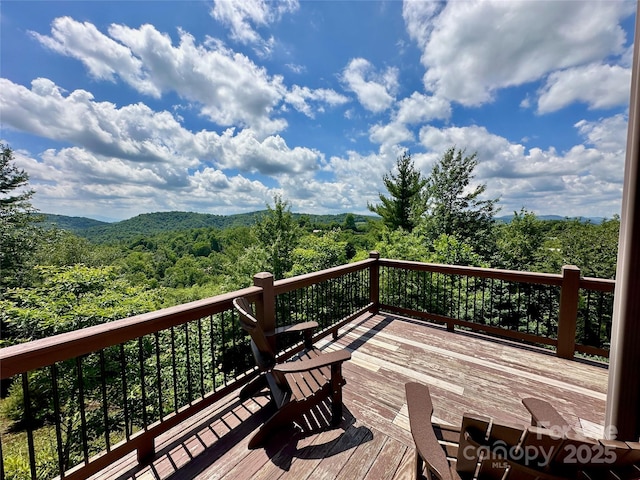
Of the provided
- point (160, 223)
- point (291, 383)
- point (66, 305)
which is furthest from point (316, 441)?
point (160, 223)

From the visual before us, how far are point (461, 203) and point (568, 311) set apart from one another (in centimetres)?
1219

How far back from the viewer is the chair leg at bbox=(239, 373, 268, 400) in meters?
2.36

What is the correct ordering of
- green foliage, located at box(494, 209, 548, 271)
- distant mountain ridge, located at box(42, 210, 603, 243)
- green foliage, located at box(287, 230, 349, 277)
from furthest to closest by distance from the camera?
distant mountain ridge, located at box(42, 210, 603, 243) → green foliage, located at box(494, 209, 548, 271) → green foliage, located at box(287, 230, 349, 277)

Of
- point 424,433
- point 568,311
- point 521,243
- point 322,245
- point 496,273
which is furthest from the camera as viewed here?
point 521,243

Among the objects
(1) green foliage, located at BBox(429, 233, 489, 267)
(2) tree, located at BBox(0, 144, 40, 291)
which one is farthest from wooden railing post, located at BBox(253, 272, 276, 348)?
(2) tree, located at BBox(0, 144, 40, 291)

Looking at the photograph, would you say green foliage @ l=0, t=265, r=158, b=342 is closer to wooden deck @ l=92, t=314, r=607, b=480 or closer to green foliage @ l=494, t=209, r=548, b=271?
wooden deck @ l=92, t=314, r=607, b=480

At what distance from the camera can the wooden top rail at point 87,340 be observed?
1194mm

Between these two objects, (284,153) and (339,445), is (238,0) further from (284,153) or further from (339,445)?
(284,153)

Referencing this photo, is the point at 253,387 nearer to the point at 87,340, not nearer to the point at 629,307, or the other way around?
the point at 87,340

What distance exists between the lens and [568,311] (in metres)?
2.93

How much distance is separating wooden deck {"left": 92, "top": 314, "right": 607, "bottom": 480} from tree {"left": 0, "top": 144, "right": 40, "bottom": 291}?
52.5 feet

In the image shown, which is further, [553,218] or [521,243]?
[553,218]

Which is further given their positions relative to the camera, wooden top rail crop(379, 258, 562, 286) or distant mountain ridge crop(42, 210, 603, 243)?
distant mountain ridge crop(42, 210, 603, 243)

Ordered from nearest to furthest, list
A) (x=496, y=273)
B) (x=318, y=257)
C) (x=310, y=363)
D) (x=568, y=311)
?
(x=310, y=363) < (x=568, y=311) < (x=496, y=273) < (x=318, y=257)
